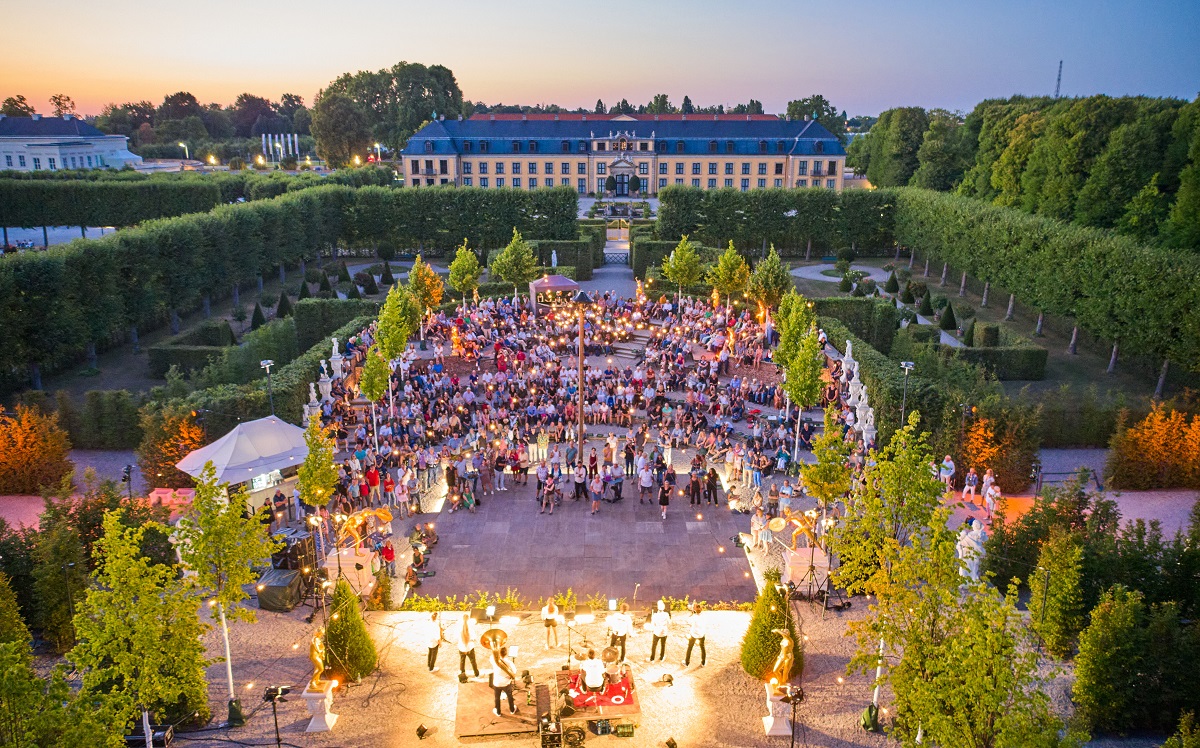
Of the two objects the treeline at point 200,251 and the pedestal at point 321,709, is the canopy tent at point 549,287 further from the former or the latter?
the pedestal at point 321,709

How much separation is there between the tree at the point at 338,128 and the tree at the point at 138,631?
84890 millimetres

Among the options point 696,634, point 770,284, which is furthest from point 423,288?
point 696,634

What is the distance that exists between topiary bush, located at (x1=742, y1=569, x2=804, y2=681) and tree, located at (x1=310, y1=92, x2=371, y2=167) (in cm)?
8640

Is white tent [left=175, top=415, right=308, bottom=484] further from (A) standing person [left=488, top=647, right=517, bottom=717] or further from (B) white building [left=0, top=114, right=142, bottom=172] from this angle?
(B) white building [left=0, top=114, right=142, bottom=172]

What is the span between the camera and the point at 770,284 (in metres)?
34.6

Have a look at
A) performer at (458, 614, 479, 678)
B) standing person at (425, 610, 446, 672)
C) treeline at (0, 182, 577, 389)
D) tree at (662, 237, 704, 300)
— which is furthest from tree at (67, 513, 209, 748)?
tree at (662, 237, 704, 300)

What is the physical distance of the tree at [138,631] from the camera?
34.7 feet

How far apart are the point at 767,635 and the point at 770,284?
23131mm

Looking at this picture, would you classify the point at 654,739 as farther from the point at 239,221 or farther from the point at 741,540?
the point at 239,221

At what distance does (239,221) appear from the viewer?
43.2 m

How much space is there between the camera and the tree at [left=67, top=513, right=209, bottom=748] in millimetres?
10578

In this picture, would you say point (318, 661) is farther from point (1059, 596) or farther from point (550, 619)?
point (1059, 596)

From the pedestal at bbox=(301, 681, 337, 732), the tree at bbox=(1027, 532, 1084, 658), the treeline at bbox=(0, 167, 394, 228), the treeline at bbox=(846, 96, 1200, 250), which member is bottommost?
the pedestal at bbox=(301, 681, 337, 732)

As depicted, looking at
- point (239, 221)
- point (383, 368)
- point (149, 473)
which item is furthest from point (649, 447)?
point (239, 221)
